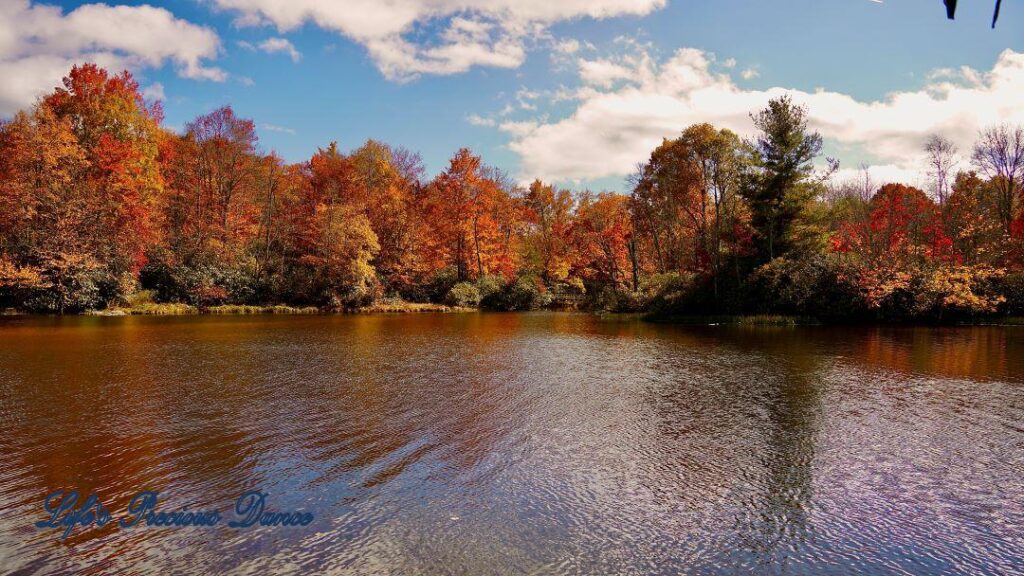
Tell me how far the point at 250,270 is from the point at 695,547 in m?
43.1

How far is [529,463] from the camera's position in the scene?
21.5ft

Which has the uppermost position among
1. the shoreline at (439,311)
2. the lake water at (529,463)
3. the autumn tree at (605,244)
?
the autumn tree at (605,244)

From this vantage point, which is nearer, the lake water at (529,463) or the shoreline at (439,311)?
the lake water at (529,463)

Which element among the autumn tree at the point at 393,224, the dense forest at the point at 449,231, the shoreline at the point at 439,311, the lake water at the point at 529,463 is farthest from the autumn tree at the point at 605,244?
the lake water at the point at 529,463

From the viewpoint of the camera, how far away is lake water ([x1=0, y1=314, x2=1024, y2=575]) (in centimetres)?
436

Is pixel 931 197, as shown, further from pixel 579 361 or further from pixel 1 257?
pixel 1 257

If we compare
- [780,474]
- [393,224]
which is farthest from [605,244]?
[780,474]

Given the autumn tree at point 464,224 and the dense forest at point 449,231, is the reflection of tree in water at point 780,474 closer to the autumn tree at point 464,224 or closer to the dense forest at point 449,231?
the dense forest at point 449,231

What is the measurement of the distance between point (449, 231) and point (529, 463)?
41.9 meters

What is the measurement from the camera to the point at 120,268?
32.8 metres

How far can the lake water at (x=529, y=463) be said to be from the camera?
14.3ft

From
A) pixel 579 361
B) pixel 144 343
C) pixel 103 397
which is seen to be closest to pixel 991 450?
pixel 579 361

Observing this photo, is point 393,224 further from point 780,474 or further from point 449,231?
point 780,474

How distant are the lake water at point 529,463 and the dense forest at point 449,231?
15.1 meters
